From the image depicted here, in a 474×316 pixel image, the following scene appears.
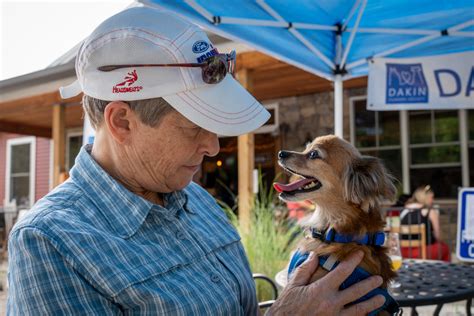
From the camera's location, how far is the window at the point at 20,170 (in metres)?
14.7

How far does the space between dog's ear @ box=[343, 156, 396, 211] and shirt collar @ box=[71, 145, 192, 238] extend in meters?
1.12

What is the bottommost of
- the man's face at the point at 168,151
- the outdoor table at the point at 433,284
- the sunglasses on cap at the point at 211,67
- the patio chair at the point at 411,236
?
the patio chair at the point at 411,236

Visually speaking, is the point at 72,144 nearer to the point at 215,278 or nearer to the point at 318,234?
the point at 318,234

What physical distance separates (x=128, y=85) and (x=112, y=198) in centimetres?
30

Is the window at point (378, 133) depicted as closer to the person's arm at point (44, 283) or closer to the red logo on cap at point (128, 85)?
the red logo on cap at point (128, 85)

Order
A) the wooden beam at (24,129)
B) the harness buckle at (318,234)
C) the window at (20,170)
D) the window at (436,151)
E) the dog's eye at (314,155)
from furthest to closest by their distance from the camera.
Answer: the window at (20,170)
the wooden beam at (24,129)
the window at (436,151)
the dog's eye at (314,155)
the harness buckle at (318,234)

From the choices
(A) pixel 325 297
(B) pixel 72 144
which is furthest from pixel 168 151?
(B) pixel 72 144

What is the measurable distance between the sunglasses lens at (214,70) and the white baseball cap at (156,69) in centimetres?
1

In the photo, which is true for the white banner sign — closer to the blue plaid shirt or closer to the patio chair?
the patio chair

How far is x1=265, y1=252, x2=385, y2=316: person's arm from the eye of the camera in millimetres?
1330

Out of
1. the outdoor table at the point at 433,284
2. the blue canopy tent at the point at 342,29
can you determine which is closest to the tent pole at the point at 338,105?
the blue canopy tent at the point at 342,29

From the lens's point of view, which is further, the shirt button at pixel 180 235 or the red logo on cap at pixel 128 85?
the shirt button at pixel 180 235

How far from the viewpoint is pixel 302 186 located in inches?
94.9

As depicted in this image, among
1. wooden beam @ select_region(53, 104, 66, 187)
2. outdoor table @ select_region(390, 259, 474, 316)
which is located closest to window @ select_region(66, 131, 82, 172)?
wooden beam @ select_region(53, 104, 66, 187)
